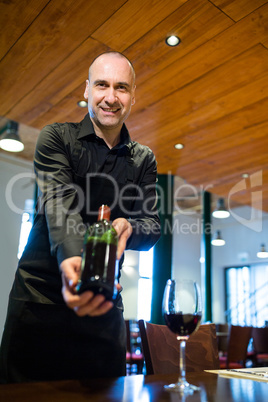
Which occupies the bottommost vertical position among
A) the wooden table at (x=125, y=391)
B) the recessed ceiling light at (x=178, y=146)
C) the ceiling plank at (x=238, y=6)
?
the wooden table at (x=125, y=391)

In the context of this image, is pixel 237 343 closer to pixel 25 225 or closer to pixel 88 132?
pixel 25 225

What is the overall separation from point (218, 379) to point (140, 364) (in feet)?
13.5

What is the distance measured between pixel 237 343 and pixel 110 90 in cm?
401

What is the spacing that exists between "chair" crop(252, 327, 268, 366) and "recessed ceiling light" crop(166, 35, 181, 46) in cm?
440

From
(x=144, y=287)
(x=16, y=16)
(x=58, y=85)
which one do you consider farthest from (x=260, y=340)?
(x=16, y=16)

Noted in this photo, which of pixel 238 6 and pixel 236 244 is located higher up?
pixel 238 6

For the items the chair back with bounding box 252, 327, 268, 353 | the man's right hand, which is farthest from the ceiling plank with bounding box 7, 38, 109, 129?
the chair back with bounding box 252, 327, 268, 353

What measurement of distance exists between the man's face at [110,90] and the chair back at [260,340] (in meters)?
5.29

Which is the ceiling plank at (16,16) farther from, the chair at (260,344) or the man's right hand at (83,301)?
the chair at (260,344)

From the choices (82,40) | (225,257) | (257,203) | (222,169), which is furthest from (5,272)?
(225,257)

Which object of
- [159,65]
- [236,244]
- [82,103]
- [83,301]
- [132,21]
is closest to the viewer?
[83,301]

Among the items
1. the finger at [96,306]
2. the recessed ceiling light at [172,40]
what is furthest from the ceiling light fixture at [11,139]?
the finger at [96,306]

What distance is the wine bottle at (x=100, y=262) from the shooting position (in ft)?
2.06

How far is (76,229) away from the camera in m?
0.87
